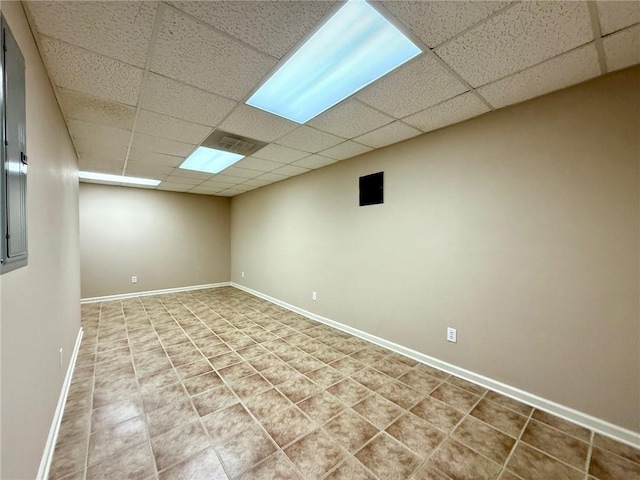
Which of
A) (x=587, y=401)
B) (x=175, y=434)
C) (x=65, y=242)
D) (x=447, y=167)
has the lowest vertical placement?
(x=175, y=434)

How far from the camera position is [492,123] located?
2307 millimetres

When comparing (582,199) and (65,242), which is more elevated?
(582,199)

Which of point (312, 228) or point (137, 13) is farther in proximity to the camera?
point (312, 228)

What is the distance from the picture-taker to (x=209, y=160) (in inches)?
150

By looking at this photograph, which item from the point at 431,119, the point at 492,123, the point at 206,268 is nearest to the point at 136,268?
the point at 206,268

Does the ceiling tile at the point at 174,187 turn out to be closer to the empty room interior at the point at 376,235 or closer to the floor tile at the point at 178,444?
the empty room interior at the point at 376,235

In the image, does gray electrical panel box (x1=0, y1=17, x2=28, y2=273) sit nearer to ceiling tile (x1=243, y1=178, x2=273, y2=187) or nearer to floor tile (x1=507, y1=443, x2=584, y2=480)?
floor tile (x1=507, y1=443, x2=584, y2=480)

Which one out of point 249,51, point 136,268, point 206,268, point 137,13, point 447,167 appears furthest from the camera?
point 206,268

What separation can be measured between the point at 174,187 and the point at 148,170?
5.00 feet

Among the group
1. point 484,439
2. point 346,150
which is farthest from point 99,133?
point 484,439

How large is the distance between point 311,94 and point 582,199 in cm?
216

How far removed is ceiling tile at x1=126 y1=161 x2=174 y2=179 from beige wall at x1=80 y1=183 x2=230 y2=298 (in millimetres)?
1554

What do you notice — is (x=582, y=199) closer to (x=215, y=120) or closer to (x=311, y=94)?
(x=311, y=94)

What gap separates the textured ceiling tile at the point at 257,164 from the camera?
3689 millimetres
